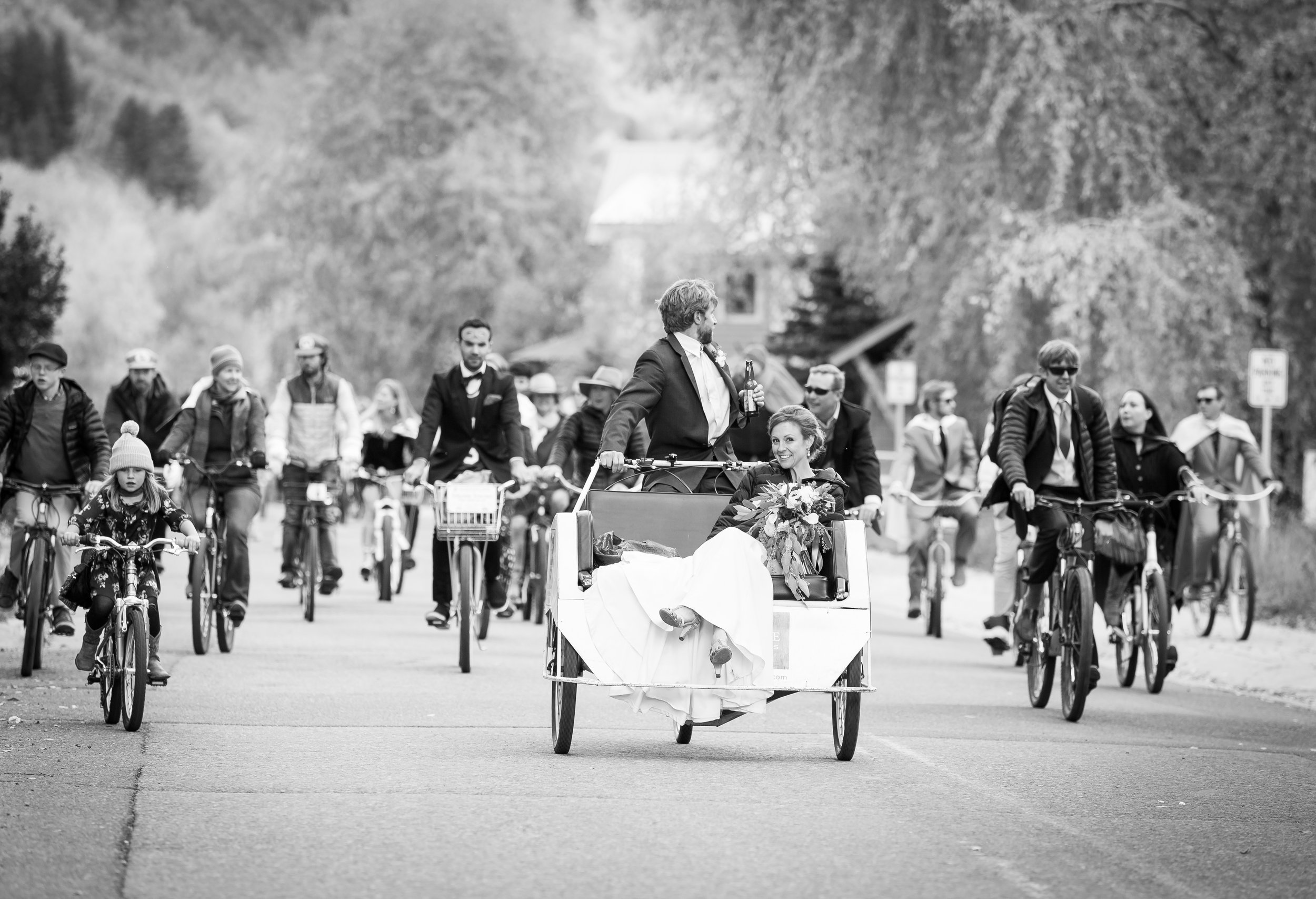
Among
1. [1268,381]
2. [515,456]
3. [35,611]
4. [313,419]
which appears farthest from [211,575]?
[1268,381]

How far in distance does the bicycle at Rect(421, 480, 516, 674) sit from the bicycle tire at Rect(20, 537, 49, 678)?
247 cm

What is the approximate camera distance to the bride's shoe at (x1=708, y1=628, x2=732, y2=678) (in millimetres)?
9312

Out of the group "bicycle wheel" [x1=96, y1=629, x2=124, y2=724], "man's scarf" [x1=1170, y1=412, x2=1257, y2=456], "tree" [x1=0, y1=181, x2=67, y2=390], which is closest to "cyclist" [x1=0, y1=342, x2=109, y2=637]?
"bicycle wheel" [x1=96, y1=629, x2=124, y2=724]

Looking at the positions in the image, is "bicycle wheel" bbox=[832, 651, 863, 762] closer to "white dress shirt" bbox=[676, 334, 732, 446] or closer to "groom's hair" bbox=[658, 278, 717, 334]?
"white dress shirt" bbox=[676, 334, 732, 446]

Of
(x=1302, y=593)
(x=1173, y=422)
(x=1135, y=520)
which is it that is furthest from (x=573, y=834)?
(x=1173, y=422)

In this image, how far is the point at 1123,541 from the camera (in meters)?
13.3

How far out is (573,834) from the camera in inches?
300

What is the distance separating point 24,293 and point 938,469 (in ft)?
60.0

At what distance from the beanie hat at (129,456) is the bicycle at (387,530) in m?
7.87

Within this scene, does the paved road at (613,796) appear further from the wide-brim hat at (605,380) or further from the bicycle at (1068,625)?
the wide-brim hat at (605,380)

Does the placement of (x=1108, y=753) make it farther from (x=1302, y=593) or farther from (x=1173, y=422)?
(x=1173, y=422)

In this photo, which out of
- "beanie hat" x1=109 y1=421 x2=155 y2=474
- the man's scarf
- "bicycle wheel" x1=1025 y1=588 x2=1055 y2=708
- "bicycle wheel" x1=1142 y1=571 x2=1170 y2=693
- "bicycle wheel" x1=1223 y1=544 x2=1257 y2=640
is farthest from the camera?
the man's scarf

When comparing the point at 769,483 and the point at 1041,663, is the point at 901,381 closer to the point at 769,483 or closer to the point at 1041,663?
the point at 1041,663

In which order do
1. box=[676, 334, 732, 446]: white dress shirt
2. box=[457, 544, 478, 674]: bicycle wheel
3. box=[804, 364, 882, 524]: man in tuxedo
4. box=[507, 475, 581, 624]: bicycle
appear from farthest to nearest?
box=[507, 475, 581, 624]: bicycle < box=[804, 364, 882, 524]: man in tuxedo < box=[457, 544, 478, 674]: bicycle wheel < box=[676, 334, 732, 446]: white dress shirt
